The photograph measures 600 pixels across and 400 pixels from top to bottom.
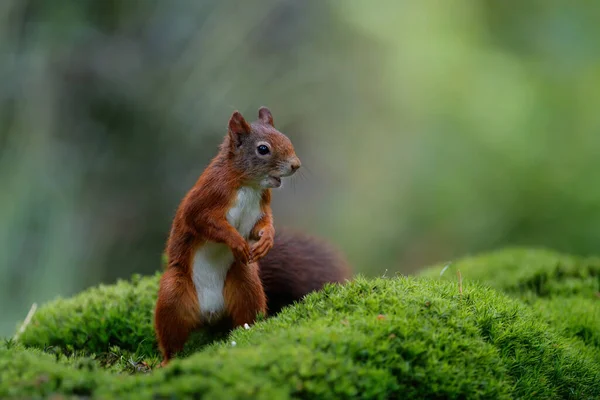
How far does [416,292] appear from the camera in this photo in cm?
314

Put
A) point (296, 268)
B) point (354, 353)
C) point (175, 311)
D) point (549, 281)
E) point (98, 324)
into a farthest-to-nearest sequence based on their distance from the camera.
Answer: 1. point (549, 281)
2. point (296, 268)
3. point (98, 324)
4. point (175, 311)
5. point (354, 353)

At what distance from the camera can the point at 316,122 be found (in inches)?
364

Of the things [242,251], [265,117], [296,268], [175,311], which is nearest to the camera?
[242,251]

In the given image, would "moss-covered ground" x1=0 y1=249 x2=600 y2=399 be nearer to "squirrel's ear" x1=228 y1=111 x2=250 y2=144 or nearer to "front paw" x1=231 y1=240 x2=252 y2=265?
"front paw" x1=231 y1=240 x2=252 y2=265

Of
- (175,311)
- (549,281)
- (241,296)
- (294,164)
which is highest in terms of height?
(294,164)

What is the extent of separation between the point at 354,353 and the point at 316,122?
22.6 feet

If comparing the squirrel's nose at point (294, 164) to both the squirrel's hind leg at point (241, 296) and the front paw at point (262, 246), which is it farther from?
the squirrel's hind leg at point (241, 296)

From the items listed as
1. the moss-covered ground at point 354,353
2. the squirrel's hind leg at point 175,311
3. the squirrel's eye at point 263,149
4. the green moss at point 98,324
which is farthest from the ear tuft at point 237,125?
the green moss at point 98,324

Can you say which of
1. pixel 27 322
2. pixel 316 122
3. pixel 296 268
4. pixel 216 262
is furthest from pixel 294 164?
pixel 316 122

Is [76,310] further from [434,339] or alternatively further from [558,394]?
[558,394]

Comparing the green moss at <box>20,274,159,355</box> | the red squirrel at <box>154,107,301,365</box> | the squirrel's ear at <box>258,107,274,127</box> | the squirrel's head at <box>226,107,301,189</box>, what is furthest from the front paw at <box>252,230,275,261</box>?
the green moss at <box>20,274,159,355</box>

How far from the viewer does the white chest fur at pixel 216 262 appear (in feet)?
11.5

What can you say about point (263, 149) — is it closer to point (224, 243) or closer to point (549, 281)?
point (224, 243)

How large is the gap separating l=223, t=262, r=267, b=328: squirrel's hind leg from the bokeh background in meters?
3.59
